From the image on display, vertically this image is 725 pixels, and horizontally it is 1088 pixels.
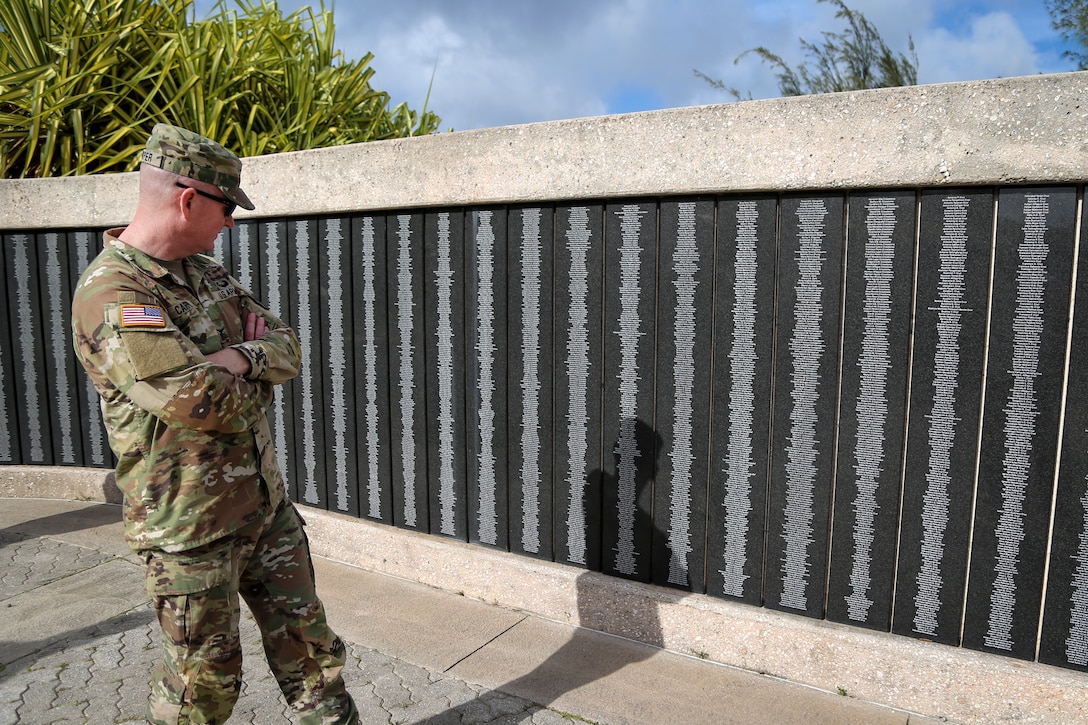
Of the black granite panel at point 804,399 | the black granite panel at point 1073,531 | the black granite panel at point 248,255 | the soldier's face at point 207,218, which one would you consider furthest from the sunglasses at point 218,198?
the black granite panel at point 1073,531

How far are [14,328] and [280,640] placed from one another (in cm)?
449

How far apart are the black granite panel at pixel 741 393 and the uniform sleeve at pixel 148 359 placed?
195 cm

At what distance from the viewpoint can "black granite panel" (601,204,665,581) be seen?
3398mm

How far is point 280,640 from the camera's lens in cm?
239

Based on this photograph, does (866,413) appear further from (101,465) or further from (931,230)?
(101,465)

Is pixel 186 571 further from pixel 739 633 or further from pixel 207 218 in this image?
pixel 739 633

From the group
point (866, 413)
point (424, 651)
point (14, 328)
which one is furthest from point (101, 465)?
point (866, 413)

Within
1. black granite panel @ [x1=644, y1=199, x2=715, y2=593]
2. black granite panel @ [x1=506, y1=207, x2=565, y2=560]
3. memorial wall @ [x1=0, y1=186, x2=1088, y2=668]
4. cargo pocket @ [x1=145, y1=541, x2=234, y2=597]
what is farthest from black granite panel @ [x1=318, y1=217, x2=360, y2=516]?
cargo pocket @ [x1=145, y1=541, x2=234, y2=597]

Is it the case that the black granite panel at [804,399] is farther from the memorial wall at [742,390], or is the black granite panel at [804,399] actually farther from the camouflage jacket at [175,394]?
the camouflage jacket at [175,394]

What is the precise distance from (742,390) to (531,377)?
1.04m

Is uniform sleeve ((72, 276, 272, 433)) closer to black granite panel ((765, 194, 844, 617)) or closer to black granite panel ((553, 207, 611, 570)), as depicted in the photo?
black granite panel ((553, 207, 611, 570))

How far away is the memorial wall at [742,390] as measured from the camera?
272cm

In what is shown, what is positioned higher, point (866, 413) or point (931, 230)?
point (931, 230)

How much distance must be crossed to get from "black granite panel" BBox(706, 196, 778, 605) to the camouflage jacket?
5.64 feet
